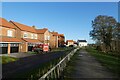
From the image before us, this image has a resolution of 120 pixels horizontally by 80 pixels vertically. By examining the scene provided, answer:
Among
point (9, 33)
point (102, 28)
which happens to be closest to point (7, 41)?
point (9, 33)

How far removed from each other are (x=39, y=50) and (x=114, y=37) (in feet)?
89.0

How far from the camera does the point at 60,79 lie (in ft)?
38.7

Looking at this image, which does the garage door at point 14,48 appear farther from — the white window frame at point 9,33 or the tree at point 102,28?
the tree at point 102,28

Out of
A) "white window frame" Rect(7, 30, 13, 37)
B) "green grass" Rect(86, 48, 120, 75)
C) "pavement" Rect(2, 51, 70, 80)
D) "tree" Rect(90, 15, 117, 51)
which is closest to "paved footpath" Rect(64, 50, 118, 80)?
"green grass" Rect(86, 48, 120, 75)

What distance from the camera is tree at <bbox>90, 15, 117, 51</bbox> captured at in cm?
6831

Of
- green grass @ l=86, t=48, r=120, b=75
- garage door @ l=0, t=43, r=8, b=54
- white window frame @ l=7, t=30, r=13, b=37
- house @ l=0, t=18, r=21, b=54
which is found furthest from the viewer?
white window frame @ l=7, t=30, r=13, b=37

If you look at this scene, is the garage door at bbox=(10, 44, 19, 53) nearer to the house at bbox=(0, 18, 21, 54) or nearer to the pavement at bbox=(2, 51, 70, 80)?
the house at bbox=(0, 18, 21, 54)

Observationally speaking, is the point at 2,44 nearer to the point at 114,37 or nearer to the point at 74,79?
the point at 74,79

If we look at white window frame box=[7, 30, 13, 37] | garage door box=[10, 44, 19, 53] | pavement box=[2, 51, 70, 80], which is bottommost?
pavement box=[2, 51, 70, 80]

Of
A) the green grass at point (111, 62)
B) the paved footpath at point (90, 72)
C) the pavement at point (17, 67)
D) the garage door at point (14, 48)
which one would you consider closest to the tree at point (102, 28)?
the garage door at point (14, 48)

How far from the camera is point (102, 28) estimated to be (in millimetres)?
70875

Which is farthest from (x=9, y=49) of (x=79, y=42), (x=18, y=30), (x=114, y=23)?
(x=79, y=42)

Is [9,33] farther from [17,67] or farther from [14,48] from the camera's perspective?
[17,67]

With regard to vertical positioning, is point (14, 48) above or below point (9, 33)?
below
